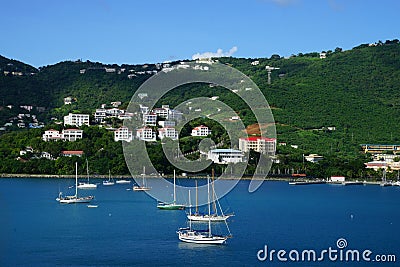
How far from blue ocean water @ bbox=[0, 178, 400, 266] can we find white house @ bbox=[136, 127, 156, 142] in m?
9.84

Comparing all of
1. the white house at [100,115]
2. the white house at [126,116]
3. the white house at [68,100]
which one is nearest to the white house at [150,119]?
the white house at [126,116]

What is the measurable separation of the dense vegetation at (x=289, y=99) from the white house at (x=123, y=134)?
1.27 feet

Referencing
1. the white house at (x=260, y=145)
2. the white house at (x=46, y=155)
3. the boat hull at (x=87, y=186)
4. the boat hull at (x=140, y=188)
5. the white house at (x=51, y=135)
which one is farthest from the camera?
the white house at (x=51, y=135)

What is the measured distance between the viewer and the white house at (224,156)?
3319 cm

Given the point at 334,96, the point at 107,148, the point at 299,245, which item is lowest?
the point at 299,245

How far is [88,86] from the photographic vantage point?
56156mm

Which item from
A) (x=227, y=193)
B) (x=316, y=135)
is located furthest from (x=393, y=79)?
(x=227, y=193)

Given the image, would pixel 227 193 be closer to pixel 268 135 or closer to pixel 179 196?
pixel 179 196

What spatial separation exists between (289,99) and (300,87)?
12.9 ft

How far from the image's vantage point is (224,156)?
1319 inches

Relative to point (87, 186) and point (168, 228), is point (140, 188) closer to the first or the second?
point (87, 186)

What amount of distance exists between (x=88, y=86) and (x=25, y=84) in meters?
5.14

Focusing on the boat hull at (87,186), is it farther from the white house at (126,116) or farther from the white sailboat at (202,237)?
the white sailboat at (202,237)

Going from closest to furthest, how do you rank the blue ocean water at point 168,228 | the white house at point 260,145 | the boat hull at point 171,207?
the blue ocean water at point 168,228 < the boat hull at point 171,207 < the white house at point 260,145
